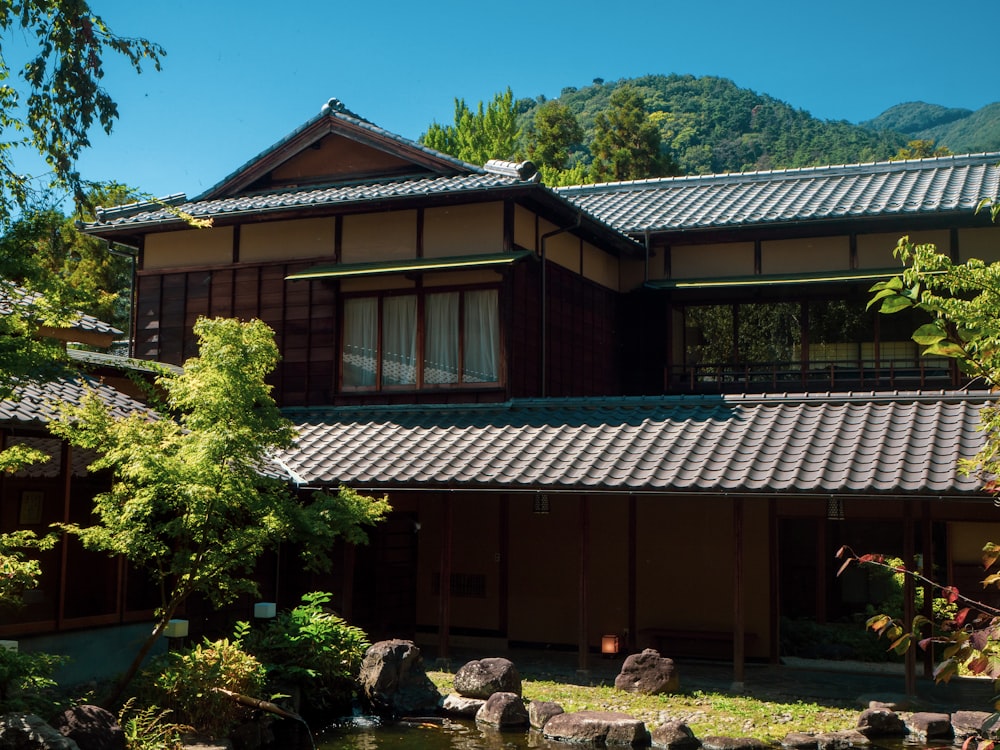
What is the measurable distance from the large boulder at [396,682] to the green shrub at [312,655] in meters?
0.26

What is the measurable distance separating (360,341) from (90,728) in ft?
31.4

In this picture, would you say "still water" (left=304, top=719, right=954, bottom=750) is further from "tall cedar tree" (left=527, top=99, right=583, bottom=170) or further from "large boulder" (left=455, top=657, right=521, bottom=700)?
"tall cedar tree" (left=527, top=99, right=583, bottom=170)

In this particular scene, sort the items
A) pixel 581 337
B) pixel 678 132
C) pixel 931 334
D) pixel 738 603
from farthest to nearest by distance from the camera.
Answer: pixel 678 132 < pixel 581 337 < pixel 738 603 < pixel 931 334

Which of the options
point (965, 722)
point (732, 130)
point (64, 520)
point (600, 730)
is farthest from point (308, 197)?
point (732, 130)

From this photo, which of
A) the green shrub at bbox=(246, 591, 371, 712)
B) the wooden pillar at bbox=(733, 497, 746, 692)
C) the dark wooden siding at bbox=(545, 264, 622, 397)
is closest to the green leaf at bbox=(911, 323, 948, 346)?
the wooden pillar at bbox=(733, 497, 746, 692)

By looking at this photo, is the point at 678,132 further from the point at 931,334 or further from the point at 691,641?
the point at 931,334

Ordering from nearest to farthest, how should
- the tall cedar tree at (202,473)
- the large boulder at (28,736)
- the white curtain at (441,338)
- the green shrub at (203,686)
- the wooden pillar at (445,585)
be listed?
the large boulder at (28,736), the tall cedar tree at (202,473), the green shrub at (203,686), the wooden pillar at (445,585), the white curtain at (441,338)

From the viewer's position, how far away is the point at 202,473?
415 inches

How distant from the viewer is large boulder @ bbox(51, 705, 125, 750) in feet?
31.0

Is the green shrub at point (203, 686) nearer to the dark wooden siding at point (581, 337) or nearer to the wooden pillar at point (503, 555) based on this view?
the wooden pillar at point (503, 555)

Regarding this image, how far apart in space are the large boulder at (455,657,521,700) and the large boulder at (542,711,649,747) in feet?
4.03

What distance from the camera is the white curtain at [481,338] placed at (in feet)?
56.6

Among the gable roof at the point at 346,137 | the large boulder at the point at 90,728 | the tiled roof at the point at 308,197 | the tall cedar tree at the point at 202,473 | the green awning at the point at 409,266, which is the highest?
the gable roof at the point at 346,137

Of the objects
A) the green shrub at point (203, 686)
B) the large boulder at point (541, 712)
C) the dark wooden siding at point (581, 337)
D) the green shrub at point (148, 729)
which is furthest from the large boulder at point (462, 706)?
the dark wooden siding at point (581, 337)
